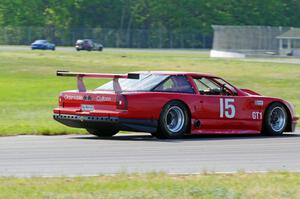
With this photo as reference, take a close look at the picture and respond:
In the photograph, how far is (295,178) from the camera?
34.4 feet

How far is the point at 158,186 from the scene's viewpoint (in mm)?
9531

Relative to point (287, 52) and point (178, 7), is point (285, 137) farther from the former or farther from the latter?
point (178, 7)

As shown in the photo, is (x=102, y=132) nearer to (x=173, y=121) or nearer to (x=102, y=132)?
(x=102, y=132)

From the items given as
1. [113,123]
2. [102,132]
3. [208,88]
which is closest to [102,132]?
[102,132]

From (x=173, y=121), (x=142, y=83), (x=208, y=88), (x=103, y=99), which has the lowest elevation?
(x=173, y=121)

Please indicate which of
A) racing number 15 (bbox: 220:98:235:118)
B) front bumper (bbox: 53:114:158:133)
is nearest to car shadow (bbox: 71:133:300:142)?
front bumper (bbox: 53:114:158:133)

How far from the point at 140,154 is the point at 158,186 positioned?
3.73 metres

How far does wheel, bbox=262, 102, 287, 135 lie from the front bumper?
267 cm

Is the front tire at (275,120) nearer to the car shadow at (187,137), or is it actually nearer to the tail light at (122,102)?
the car shadow at (187,137)

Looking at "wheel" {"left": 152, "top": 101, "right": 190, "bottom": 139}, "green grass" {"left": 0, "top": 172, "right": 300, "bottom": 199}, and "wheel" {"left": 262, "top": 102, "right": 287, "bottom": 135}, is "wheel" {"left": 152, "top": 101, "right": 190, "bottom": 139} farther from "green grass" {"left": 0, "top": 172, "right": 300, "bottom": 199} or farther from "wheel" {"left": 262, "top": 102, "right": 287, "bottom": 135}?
"green grass" {"left": 0, "top": 172, "right": 300, "bottom": 199}

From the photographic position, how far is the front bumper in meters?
15.6

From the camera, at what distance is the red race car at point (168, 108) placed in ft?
51.8

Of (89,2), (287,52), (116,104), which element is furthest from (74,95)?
(89,2)

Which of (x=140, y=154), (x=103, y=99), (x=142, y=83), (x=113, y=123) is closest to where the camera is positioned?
(x=140, y=154)
